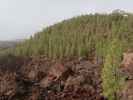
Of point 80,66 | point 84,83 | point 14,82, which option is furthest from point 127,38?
point 14,82

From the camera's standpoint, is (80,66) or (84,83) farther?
(80,66)

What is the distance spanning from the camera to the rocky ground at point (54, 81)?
483 ft

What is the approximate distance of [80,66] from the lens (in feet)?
559

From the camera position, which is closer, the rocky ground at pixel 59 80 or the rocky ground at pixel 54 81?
the rocky ground at pixel 59 80

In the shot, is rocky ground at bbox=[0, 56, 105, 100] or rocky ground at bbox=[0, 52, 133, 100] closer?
rocky ground at bbox=[0, 52, 133, 100]

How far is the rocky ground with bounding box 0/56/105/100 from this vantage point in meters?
147

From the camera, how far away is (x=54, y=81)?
16412 centimetres

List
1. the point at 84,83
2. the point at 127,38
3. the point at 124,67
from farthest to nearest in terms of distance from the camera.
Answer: the point at 127,38, the point at 84,83, the point at 124,67

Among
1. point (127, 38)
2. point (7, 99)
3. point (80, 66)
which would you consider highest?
point (127, 38)

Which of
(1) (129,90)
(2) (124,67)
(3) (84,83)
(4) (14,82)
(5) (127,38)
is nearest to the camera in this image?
(1) (129,90)

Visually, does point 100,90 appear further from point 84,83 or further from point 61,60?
point 61,60

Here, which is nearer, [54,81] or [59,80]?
[59,80]

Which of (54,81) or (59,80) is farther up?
(59,80)

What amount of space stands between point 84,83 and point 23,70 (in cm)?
4836
